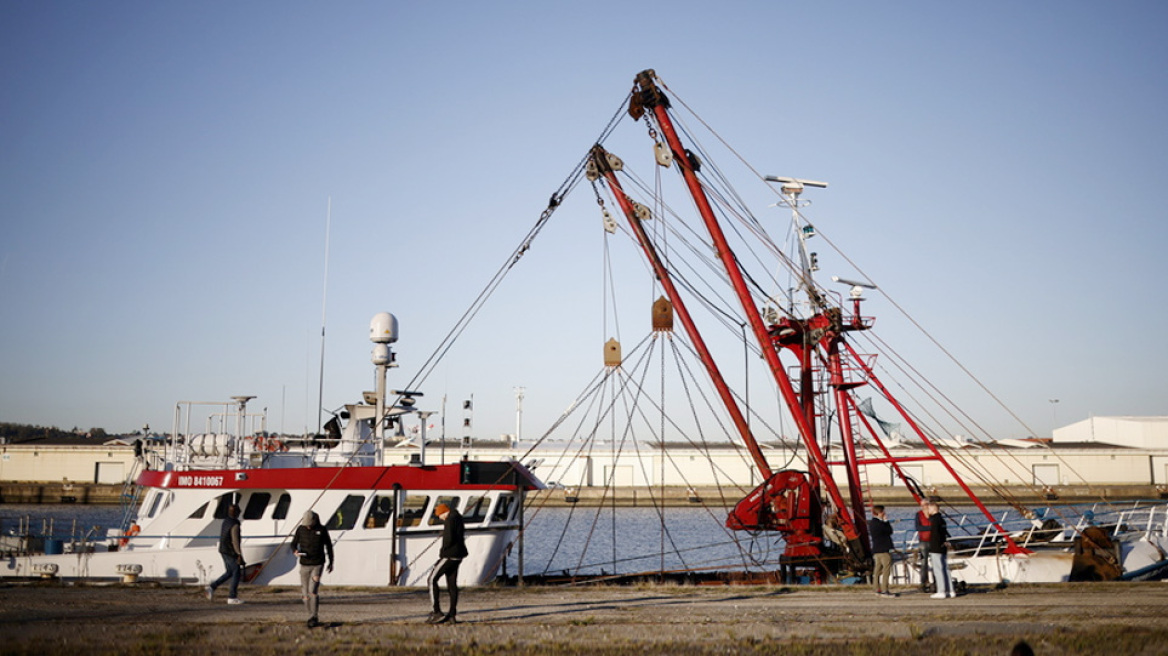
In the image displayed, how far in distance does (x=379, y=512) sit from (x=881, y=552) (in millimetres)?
12043

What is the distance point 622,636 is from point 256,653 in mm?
4871

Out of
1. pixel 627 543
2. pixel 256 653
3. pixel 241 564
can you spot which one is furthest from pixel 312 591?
pixel 627 543

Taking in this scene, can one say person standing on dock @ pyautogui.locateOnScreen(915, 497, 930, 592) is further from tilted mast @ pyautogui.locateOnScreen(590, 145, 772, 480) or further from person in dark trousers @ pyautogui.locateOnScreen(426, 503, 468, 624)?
person in dark trousers @ pyautogui.locateOnScreen(426, 503, 468, 624)

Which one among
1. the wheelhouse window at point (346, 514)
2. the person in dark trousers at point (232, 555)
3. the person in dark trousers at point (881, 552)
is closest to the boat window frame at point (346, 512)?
the wheelhouse window at point (346, 514)

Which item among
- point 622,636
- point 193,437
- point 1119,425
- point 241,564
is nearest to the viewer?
point 622,636

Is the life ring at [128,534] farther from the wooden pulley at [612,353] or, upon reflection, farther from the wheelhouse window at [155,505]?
the wooden pulley at [612,353]

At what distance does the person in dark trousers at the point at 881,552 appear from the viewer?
18828 millimetres

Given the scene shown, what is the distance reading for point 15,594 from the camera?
18094mm


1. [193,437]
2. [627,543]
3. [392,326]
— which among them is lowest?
[627,543]

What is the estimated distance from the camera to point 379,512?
77.8ft

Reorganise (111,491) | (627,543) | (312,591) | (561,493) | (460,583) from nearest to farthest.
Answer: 1. (312,591)
2. (460,583)
3. (627,543)
4. (111,491)
5. (561,493)

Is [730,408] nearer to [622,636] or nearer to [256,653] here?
[622,636]

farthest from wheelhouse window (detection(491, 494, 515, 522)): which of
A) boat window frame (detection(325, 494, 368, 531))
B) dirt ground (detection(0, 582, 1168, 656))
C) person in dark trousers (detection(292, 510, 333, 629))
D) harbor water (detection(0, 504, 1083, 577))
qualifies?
person in dark trousers (detection(292, 510, 333, 629))

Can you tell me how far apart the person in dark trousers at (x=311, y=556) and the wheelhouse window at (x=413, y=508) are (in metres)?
8.93
